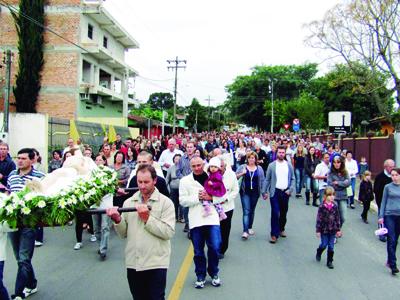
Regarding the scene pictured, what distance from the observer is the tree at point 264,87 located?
7456 centimetres

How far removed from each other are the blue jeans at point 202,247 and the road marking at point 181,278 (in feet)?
1.10

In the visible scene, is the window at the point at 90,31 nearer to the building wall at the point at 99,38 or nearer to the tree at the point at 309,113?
the building wall at the point at 99,38

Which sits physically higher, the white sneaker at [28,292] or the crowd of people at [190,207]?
the crowd of people at [190,207]

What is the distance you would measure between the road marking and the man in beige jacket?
5.71 feet

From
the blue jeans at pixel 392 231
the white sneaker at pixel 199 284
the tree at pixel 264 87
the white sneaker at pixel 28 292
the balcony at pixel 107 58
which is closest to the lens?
the white sneaker at pixel 28 292

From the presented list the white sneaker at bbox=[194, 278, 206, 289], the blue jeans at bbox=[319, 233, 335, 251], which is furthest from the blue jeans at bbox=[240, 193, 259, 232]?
the white sneaker at bbox=[194, 278, 206, 289]

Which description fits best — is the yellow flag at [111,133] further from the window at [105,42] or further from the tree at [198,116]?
the tree at [198,116]

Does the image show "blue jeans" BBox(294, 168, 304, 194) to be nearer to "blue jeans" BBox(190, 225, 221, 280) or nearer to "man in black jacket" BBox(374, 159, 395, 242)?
"man in black jacket" BBox(374, 159, 395, 242)

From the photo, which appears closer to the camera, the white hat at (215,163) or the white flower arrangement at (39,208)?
the white flower arrangement at (39,208)

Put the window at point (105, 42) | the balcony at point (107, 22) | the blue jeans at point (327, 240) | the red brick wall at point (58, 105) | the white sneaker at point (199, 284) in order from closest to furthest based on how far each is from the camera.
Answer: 1. the white sneaker at point (199, 284)
2. the blue jeans at point (327, 240)
3. the balcony at point (107, 22)
4. the red brick wall at point (58, 105)
5. the window at point (105, 42)

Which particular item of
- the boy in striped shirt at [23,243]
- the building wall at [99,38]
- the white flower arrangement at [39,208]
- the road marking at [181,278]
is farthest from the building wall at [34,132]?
the white flower arrangement at [39,208]

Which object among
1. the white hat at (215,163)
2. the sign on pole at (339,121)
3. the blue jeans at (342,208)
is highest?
the sign on pole at (339,121)

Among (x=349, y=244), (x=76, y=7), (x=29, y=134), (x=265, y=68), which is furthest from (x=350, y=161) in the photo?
(x=265, y=68)

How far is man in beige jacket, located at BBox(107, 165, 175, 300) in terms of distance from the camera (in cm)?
410
